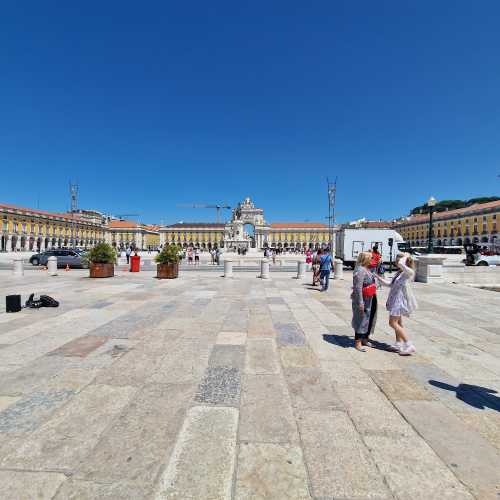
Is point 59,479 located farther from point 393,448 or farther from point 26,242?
point 26,242

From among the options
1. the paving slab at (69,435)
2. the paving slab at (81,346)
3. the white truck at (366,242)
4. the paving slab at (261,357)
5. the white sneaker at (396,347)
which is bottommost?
the paving slab at (69,435)

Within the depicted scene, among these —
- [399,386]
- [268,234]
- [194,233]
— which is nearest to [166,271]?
[399,386]

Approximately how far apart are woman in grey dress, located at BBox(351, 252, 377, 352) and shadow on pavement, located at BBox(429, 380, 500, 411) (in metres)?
1.22

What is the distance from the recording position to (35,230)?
83312mm

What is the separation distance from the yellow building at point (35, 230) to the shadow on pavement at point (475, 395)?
2916 inches

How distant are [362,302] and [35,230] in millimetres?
104059

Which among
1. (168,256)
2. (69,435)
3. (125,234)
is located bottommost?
(69,435)

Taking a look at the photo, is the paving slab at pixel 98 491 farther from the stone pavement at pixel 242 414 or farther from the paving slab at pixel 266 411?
the paving slab at pixel 266 411

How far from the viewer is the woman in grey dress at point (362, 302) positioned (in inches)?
176

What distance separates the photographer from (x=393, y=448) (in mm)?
2297

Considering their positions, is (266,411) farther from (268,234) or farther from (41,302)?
(268,234)

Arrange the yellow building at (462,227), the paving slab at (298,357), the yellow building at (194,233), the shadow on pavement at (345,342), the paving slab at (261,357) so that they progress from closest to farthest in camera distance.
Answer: the paving slab at (261,357)
the paving slab at (298,357)
the shadow on pavement at (345,342)
the yellow building at (462,227)
the yellow building at (194,233)

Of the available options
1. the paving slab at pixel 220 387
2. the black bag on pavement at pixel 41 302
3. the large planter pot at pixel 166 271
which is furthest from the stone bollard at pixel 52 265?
the paving slab at pixel 220 387

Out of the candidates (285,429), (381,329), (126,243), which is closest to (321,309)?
(381,329)
